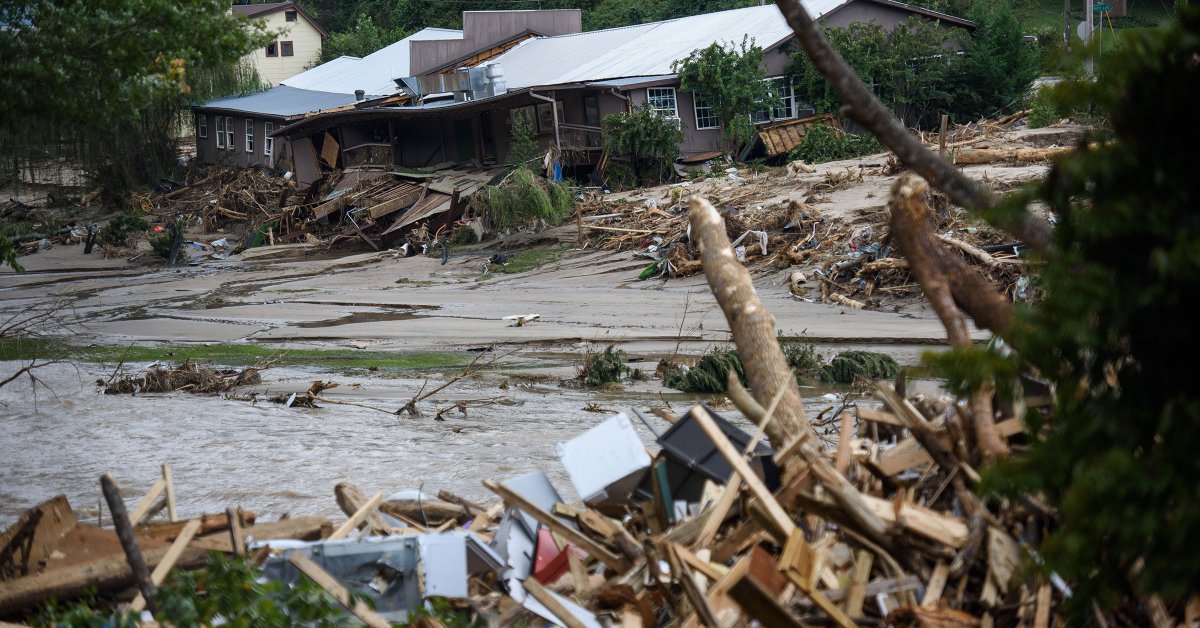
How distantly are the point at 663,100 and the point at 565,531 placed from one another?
27.9 metres

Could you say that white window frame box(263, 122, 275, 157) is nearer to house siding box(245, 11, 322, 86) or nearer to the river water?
house siding box(245, 11, 322, 86)

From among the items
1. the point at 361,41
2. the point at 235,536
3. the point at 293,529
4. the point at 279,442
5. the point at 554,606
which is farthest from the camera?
the point at 361,41

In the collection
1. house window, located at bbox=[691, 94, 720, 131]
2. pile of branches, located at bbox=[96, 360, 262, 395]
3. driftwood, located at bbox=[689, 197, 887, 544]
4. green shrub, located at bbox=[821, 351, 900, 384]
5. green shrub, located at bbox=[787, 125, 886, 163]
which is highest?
house window, located at bbox=[691, 94, 720, 131]

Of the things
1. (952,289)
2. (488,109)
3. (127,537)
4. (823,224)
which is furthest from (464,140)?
(127,537)

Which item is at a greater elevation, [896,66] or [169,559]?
[896,66]

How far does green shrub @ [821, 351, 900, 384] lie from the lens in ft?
44.5

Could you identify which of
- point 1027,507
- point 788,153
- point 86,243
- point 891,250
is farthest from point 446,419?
point 86,243

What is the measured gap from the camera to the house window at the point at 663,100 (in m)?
32.0

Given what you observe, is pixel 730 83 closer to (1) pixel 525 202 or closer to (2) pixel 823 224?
(1) pixel 525 202

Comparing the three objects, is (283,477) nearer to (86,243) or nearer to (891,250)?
(891,250)

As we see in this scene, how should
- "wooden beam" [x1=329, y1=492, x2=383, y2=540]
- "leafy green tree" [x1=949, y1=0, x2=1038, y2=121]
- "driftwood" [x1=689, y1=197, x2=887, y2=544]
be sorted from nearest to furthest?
"wooden beam" [x1=329, y1=492, x2=383, y2=540] → "driftwood" [x1=689, y1=197, x2=887, y2=544] → "leafy green tree" [x1=949, y1=0, x2=1038, y2=121]

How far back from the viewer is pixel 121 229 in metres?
35.1

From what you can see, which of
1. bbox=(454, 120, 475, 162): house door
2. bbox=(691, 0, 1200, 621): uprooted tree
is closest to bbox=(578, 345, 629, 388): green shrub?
bbox=(691, 0, 1200, 621): uprooted tree

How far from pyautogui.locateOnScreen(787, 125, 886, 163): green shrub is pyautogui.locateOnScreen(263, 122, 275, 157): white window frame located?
72.7ft
